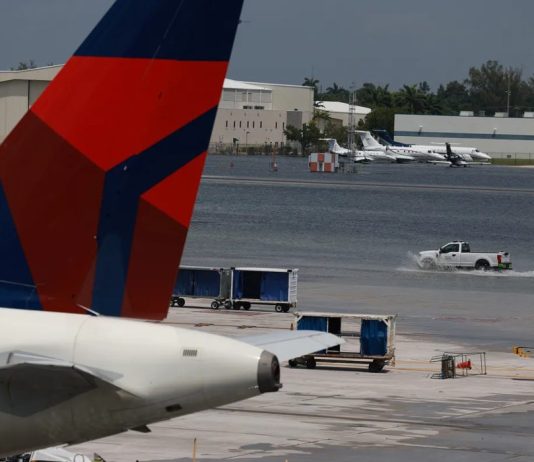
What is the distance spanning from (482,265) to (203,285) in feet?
110

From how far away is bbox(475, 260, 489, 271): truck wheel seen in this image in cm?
9544

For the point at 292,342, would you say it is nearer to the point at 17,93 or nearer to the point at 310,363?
the point at 310,363

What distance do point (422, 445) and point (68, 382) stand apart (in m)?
20.9

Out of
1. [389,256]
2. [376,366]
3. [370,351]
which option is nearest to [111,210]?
[376,366]

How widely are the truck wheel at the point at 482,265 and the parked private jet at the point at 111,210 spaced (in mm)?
82273

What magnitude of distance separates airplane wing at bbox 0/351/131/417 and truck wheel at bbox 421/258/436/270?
85361 millimetres

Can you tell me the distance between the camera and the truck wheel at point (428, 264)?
97625 millimetres

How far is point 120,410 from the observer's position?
1346cm

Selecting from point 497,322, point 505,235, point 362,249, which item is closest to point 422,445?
point 497,322

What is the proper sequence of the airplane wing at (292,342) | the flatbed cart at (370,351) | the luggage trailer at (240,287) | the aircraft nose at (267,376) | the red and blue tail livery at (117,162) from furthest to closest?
the luggage trailer at (240,287)
the flatbed cart at (370,351)
the airplane wing at (292,342)
the red and blue tail livery at (117,162)
the aircraft nose at (267,376)

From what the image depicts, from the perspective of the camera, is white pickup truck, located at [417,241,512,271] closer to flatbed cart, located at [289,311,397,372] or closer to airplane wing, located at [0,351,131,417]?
flatbed cart, located at [289,311,397,372]

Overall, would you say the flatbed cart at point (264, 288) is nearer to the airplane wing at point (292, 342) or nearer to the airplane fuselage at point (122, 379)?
the airplane wing at point (292, 342)

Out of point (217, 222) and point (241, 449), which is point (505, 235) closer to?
point (217, 222)

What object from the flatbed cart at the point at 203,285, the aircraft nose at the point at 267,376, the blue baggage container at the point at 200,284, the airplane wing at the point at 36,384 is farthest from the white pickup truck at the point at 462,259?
the airplane wing at the point at 36,384
